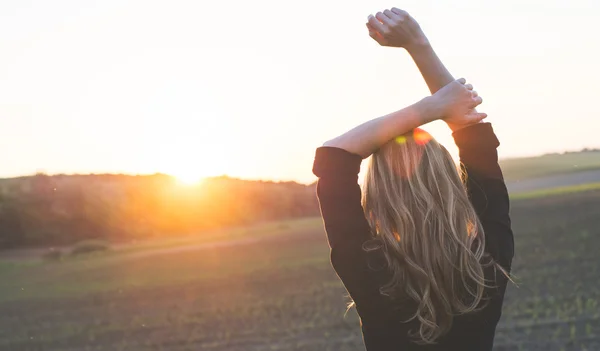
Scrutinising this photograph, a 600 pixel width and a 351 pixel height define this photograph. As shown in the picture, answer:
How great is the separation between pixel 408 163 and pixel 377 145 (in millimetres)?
107

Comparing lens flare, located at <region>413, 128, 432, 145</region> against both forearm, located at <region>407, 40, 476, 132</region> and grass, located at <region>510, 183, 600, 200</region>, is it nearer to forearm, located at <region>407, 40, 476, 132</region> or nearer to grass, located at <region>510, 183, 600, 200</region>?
forearm, located at <region>407, 40, 476, 132</region>

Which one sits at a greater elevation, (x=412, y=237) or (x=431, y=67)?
(x=431, y=67)

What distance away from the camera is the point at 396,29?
194cm

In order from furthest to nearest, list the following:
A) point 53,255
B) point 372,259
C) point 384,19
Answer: point 53,255 → point 384,19 → point 372,259

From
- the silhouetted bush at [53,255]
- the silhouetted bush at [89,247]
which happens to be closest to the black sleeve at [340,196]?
the silhouetted bush at [53,255]

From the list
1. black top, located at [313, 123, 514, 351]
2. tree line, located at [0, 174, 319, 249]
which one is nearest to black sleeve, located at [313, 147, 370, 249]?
black top, located at [313, 123, 514, 351]

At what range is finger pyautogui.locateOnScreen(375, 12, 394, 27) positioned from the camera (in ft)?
6.31

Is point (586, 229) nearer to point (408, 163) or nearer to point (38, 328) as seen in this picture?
point (38, 328)

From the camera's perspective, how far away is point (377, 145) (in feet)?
5.86

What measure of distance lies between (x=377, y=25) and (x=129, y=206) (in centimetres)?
1704

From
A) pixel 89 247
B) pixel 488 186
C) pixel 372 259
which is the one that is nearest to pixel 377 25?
pixel 488 186

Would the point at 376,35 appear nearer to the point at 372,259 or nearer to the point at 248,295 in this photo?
the point at 372,259

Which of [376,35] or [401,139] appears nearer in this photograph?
[401,139]

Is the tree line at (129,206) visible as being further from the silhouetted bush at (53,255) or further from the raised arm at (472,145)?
the raised arm at (472,145)
